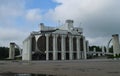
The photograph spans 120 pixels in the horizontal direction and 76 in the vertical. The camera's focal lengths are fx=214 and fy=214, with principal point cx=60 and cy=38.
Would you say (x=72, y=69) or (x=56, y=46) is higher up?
(x=56, y=46)

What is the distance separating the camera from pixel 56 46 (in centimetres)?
13625

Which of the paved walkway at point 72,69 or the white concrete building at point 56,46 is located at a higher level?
the white concrete building at point 56,46

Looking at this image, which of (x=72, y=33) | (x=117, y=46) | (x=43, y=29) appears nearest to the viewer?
(x=117, y=46)

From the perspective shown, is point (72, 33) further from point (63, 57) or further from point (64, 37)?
point (63, 57)

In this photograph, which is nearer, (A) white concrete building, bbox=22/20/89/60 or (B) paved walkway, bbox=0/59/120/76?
(B) paved walkway, bbox=0/59/120/76

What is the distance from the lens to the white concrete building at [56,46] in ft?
449

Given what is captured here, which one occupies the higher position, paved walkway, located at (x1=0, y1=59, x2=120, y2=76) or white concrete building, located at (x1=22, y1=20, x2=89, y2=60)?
white concrete building, located at (x1=22, y1=20, x2=89, y2=60)

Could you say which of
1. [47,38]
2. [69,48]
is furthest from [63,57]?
[47,38]

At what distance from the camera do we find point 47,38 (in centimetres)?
13688

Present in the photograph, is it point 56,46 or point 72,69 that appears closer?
point 72,69

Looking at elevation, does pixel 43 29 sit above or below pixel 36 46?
above

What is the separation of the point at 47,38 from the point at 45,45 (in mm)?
5900

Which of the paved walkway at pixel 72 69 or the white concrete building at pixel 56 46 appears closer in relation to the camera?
the paved walkway at pixel 72 69

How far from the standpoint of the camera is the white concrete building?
137 meters
